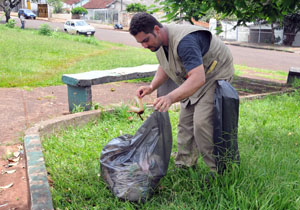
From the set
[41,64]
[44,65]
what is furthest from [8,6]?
[44,65]

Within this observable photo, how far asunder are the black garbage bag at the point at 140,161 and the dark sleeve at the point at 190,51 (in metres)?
0.54

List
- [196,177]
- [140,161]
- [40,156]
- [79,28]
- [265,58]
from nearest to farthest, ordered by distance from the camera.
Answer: [140,161] → [196,177] → [40,156] → [265,58] → [79,28]

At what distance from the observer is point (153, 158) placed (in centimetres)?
279

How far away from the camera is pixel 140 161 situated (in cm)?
279

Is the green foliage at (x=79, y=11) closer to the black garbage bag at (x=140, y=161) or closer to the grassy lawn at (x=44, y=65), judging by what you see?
the grassy lawn at (x=44, y=65)

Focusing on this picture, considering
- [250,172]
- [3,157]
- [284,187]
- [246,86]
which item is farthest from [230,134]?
[246,86]

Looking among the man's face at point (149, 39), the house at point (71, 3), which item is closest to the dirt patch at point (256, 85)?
the man's face at point (149, 39)

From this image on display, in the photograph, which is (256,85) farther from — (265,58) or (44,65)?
(265,58)

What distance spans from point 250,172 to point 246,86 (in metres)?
5.63

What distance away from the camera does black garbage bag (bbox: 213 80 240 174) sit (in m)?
2.80

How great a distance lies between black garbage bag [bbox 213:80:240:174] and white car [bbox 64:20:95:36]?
24.3m

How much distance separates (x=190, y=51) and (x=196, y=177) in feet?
3.48

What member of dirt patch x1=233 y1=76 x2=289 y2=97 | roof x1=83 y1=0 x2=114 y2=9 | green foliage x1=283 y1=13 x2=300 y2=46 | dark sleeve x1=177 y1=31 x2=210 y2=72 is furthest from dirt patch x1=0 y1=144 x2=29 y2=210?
roof x1=83 y1=0 x2=114 y2=9

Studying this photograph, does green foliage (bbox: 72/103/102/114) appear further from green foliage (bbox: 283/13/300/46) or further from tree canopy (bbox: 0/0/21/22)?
tree canopy (bbox: 0/0/21/22)
